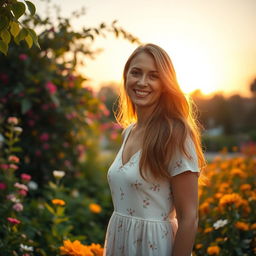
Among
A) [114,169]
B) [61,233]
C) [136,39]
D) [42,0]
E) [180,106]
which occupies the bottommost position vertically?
[61,233]

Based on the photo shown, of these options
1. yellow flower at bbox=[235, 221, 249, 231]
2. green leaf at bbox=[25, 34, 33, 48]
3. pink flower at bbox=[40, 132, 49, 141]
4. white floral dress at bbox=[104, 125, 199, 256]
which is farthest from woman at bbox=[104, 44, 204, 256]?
pink flower at bbox=[40, 132, 49, 141]

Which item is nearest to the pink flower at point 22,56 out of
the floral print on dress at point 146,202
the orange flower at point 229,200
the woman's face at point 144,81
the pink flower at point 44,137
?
the pink flower at point 44,137

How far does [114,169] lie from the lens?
6.15 feet

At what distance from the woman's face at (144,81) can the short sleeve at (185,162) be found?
0.32 metres

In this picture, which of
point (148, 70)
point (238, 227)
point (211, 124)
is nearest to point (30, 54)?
point (148, 70)

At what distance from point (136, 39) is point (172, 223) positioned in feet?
5.08

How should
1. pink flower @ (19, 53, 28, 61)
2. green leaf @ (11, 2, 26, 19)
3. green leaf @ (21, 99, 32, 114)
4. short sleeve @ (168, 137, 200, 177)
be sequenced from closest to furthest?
green leaf @ (11, 2, 26, 19) → short sleeve @ (168, 137, 200, 177) → green leaf @ (21, 99, 32, 114) → pink flower @ (19, 53, 28, 61)

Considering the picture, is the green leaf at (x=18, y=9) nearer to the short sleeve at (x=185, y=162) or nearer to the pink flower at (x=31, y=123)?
the short sleeve at (x=185, y=162)

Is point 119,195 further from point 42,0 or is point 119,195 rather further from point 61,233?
point 42,0

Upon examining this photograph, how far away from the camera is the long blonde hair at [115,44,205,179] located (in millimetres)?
1698

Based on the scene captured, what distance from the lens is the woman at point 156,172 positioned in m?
1.67

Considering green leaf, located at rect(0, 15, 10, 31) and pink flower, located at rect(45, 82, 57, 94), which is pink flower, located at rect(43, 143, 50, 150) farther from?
green leaf, located at rect(0, 15, 10, 31)

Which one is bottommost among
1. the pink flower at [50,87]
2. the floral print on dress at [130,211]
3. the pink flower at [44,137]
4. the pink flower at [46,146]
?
the floral print on dress at [130,211]

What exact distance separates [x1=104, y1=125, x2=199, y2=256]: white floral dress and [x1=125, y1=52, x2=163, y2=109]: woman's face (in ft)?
0.95
